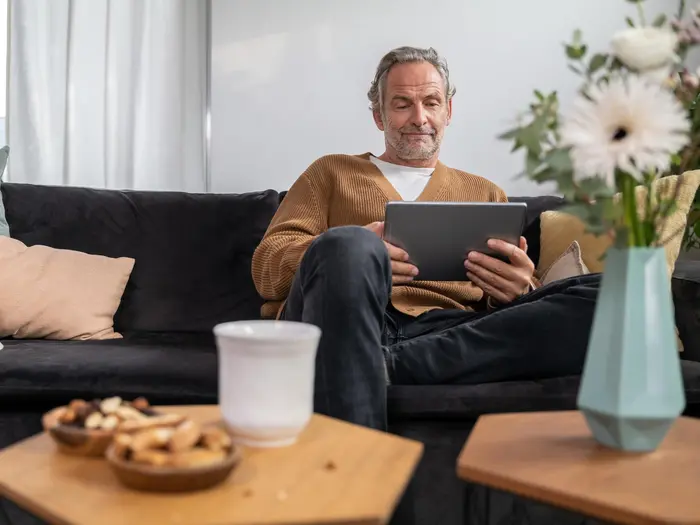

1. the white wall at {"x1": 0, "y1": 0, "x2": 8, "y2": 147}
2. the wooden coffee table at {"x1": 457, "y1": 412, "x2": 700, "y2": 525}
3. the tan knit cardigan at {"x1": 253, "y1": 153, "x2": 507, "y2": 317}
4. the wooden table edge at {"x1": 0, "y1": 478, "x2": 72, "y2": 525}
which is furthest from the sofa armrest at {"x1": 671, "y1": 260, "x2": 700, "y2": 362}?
the white wall at {"x1": 0, "y1": 0, "x2": 8, "y2": 147}

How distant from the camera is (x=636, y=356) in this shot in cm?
82

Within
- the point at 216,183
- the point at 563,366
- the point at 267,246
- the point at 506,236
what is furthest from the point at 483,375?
the point at 216,183

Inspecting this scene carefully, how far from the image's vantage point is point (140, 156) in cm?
279

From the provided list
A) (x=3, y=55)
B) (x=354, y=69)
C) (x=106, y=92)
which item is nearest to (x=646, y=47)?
(x=354, y=69)

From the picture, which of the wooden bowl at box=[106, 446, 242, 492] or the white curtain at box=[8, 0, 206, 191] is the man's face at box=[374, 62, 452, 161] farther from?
the wooden bowl at box=[106, 446, 242, 492]

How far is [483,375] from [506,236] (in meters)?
0.29

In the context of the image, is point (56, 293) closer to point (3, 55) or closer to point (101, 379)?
point (101, 379)

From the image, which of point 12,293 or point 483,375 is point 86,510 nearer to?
point 483,375

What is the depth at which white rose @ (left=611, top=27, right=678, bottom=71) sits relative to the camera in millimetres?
773

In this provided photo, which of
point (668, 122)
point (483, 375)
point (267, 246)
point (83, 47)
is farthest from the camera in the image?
point (83, 47)

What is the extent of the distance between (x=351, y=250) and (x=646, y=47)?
57 cm

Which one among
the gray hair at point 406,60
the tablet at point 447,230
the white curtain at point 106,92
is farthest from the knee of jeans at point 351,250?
the white curtain at point 106,92

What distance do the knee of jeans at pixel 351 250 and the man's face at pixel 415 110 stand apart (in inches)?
32.0

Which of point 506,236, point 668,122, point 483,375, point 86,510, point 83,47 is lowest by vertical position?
point 483,375
